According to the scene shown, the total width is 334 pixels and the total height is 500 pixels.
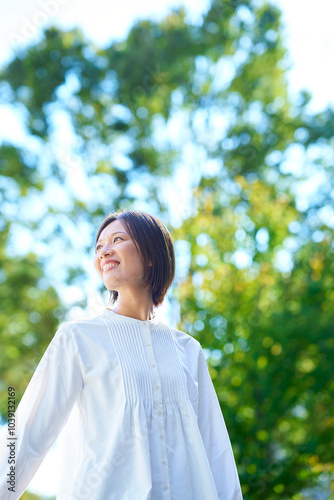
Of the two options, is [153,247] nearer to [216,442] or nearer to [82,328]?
[82,328]

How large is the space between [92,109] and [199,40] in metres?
1.96

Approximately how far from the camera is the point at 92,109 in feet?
28.0

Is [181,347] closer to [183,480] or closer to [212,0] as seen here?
[183,480]

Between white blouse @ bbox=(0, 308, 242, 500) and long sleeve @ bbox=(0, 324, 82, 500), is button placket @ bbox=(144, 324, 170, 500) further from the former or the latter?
long sleeve @ bbox=(0, 324, 82, 500)

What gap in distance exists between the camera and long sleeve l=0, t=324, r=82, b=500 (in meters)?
1.28

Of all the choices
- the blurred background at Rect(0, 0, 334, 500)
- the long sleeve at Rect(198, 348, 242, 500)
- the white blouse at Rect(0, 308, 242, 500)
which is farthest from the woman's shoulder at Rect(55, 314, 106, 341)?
the blurred background at Rect(0, 0, 334, 500)

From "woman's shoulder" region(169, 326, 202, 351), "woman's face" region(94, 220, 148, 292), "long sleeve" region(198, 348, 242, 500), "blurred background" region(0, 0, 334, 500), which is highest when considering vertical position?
"blurred background" region(0, 0, 334, 500)

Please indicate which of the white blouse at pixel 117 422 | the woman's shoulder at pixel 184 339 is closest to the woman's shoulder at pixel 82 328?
the white blouse at pixel 117 422

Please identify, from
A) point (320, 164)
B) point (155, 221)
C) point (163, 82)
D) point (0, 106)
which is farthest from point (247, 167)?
point (155, 221)

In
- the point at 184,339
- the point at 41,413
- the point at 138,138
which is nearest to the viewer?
the point at 41,413

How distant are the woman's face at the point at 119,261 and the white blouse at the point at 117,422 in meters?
0.11

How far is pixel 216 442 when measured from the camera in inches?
65.1

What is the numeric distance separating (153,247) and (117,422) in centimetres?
52

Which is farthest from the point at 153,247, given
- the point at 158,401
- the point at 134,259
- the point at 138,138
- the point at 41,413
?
the point at 138,138
